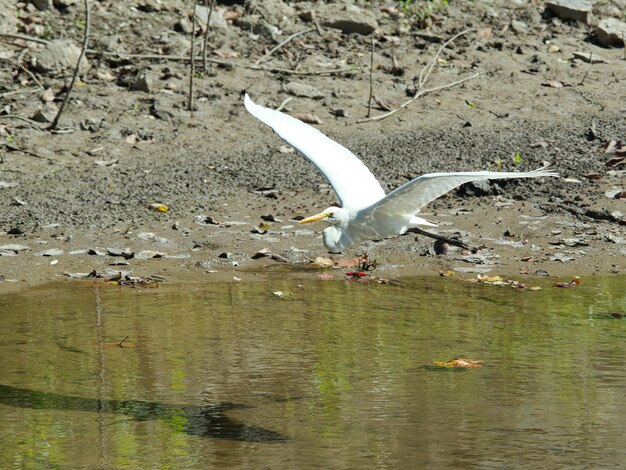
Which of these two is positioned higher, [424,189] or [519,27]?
[519,27]

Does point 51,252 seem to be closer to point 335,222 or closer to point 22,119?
point 22,119

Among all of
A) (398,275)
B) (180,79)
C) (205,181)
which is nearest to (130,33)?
(180,79)

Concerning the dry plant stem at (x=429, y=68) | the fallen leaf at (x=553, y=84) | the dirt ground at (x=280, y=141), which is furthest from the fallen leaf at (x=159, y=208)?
the fallen leaf at (x=553, y=84)

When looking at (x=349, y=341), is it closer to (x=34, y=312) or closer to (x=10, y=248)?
(x=34, y=312)

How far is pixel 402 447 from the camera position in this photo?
427cm

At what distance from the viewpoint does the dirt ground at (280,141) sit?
24.9 feet

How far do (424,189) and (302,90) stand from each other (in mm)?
4875

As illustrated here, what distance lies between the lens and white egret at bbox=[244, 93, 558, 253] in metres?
5.12

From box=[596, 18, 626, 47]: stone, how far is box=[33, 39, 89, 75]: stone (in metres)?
5.53

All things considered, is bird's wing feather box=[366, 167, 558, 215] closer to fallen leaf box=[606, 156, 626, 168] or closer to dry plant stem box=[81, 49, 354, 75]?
fallen leaf box=[606, 156, 626, 168]

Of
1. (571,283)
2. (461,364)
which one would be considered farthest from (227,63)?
(461,364)

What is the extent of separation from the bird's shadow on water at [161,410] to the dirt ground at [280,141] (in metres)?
2.19

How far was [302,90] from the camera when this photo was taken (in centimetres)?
984

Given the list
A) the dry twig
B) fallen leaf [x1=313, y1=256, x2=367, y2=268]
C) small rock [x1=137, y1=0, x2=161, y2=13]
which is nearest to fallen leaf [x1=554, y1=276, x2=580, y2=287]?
fallen leaf [x1=313, y1=256, x2=367, y2=268]
